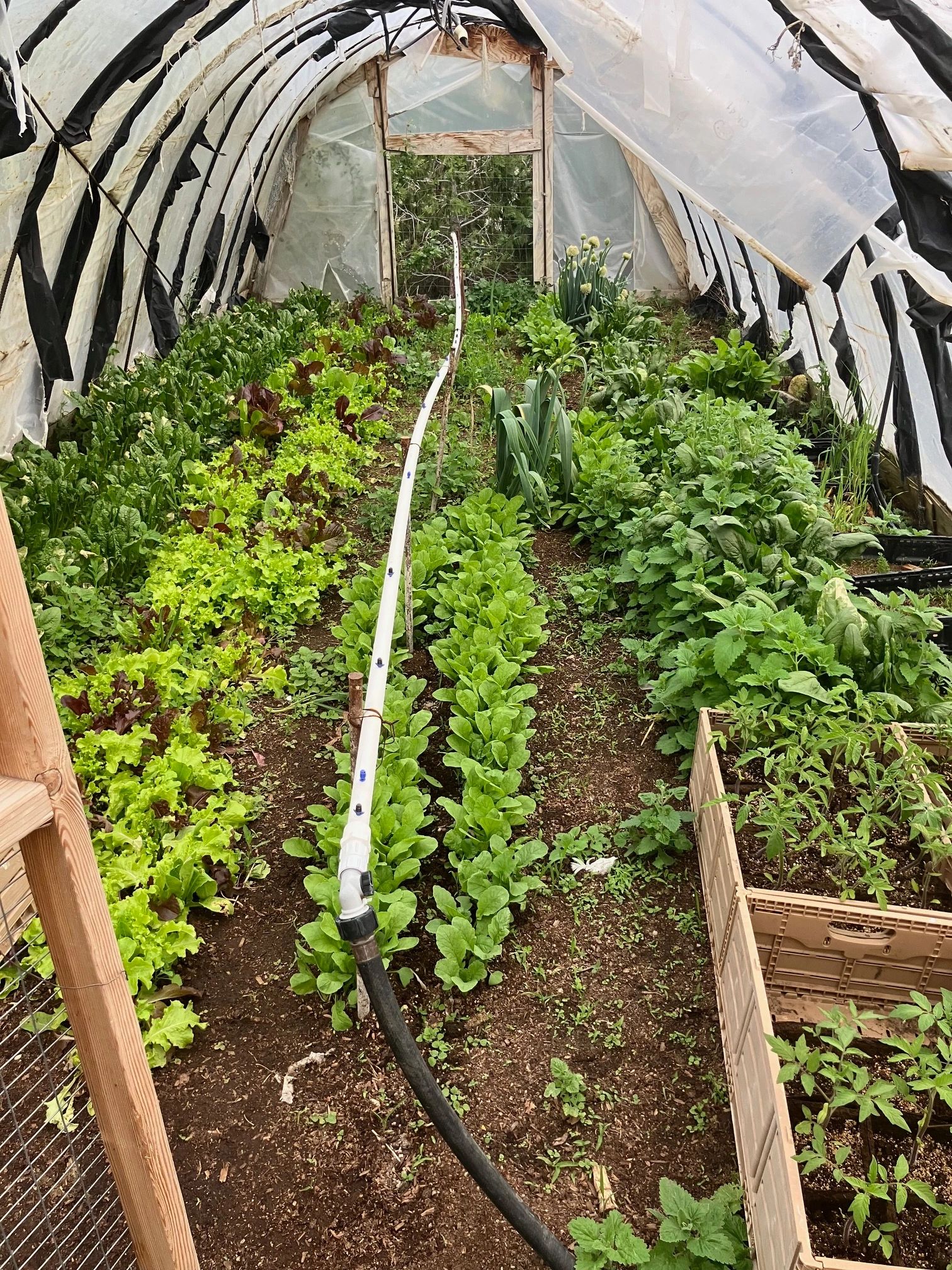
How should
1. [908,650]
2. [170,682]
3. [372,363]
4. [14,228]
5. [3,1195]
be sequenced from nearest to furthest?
[3,1195]
[908,650]
[170,682]
[14,228]
[372,363]

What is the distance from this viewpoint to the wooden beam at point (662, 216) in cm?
1023

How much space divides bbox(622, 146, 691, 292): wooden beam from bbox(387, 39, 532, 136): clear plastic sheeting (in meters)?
1.38

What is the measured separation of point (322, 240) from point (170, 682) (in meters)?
9.02

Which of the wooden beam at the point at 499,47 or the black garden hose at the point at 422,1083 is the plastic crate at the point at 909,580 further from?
the wooden beam at the point at 499,47

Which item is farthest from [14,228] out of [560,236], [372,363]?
[560,236]

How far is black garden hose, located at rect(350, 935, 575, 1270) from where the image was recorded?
49.1 inches

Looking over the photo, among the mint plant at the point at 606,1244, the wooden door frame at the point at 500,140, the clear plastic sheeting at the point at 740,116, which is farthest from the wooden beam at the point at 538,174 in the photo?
the mint plant at the point at 606,1244

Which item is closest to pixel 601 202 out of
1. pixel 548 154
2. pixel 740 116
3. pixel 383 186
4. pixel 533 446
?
pixel 548 154

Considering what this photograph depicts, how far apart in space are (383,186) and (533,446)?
6809 millimetres

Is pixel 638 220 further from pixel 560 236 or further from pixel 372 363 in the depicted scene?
pixel 372 363

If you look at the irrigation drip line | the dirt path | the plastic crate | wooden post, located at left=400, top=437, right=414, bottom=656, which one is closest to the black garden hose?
the irrigation drip line

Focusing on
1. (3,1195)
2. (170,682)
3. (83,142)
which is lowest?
(3,1195)

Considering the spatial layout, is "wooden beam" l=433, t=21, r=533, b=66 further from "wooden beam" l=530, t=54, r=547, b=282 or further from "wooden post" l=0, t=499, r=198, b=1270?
"wooden post" l=0, t=499, r=198, b=1270

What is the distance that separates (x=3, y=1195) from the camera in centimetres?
178
